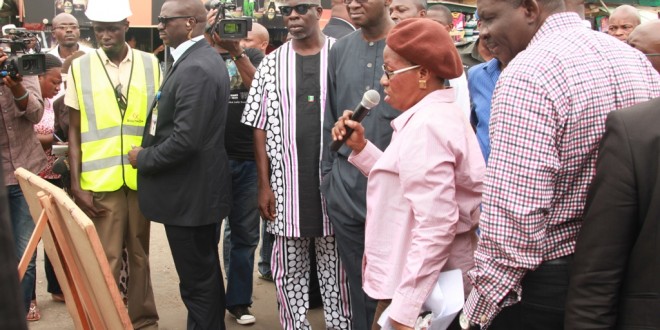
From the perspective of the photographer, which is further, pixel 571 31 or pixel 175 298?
pixel 175 298

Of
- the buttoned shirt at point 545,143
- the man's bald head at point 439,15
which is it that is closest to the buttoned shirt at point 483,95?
the buttoned shirt at point 545,143

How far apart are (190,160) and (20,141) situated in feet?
4.43

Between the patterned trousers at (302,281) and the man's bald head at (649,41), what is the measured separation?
6.82 feet

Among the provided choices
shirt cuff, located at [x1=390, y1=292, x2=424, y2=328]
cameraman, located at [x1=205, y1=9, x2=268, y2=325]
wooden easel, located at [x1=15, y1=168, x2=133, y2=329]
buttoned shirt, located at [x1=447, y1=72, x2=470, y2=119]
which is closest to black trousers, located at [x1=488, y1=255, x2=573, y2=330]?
shirt cuff, located at [x1=390, y1=292, x2=424, y2=328]

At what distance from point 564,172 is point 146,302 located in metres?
3.63

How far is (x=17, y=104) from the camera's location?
5160 millimetres

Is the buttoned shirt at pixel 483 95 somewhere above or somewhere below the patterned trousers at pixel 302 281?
above

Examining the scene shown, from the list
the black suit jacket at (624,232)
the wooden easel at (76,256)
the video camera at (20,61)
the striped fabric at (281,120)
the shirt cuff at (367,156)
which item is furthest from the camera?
the video camera at (20,61)

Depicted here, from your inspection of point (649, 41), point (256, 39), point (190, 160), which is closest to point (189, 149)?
point (190, 160)

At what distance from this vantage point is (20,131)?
17.2ft

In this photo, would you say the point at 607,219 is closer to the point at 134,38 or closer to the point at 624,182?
the point at 624,182

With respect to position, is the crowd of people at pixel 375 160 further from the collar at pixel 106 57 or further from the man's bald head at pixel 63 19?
the man's bald head at pixel 63 19

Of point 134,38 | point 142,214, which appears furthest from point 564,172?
point 134,38

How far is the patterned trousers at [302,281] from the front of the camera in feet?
16.3
